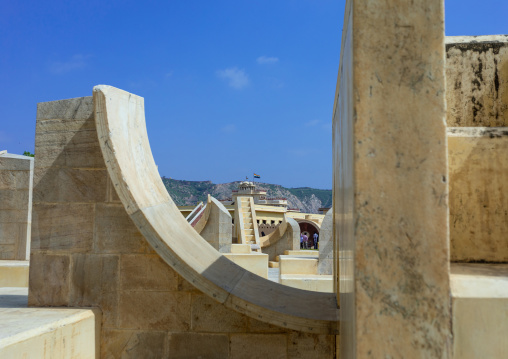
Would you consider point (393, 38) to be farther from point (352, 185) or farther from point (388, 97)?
point (352, 185)

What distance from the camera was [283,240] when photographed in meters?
14.5

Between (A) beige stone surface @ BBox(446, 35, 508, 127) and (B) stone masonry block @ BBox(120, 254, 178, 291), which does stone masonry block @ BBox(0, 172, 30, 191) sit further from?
(A) beige stone surface @ BBox(446, 35, 508, 127)

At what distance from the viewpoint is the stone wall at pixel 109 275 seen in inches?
110

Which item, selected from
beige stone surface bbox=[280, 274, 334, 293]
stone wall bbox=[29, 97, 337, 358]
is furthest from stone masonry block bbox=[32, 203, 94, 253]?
beige stone surface bbox=[280, 274, 334, 293]

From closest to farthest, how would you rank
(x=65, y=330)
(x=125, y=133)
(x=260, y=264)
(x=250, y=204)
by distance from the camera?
1. (x=65, y=330)
2. (x=125, y=133)
3. (x=260, y=264)
4. (x=250, y=204)

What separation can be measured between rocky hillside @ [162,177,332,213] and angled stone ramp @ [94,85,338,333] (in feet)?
426

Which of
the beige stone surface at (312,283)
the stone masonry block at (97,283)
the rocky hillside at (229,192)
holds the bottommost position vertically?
the beige stone surface at (312,283)

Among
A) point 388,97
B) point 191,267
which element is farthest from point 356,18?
point 191,267

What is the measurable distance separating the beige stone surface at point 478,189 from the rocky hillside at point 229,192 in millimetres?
131540

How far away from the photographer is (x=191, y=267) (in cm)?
275

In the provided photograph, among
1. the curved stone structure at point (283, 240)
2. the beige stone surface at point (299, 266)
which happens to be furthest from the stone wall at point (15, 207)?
the curved stone structure at point (283, 240)

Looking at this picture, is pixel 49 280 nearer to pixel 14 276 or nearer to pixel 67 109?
pixel 67 109

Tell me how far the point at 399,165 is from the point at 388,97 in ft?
0.72

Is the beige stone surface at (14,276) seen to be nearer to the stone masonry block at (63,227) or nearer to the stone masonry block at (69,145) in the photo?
the stone masonry block at (63,227)
